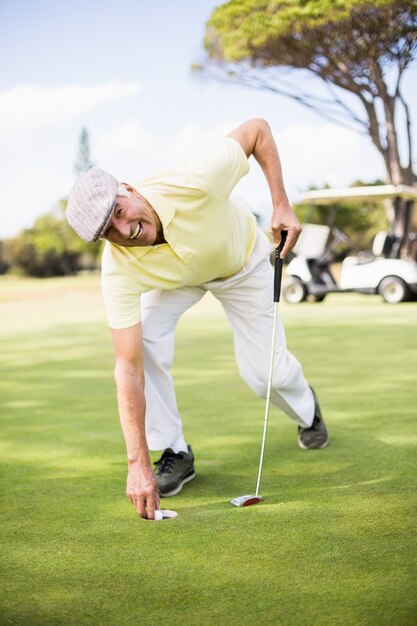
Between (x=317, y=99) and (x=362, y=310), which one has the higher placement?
(x=317, y=99)

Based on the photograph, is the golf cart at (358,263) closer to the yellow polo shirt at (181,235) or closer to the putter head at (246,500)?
the yellow polo shirt at (181,235)

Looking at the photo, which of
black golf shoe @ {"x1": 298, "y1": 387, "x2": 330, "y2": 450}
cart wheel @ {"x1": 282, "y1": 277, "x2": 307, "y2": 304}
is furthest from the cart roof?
black golf shoe @ {"x1": 298, "y1": 387, "x2": 330, "y2": 450}

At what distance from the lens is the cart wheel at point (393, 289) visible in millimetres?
13375

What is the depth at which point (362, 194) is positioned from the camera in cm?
1442

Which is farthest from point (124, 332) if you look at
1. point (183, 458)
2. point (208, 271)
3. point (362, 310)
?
point (362, 310)

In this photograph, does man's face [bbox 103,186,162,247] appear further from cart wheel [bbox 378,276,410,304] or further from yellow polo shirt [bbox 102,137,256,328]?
cart wheel [bbox 378,276,410,304]

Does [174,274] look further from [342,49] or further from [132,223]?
[342,49]

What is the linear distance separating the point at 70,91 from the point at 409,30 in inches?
2613

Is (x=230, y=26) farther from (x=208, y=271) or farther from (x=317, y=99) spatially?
(x=208, y=271)

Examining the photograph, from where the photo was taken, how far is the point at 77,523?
2865 mm

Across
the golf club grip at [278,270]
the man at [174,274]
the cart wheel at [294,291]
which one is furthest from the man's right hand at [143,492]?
the cart wheel at [294,291]

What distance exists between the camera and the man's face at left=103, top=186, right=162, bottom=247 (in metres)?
2.83

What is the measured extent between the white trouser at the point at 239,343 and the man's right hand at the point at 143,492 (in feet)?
1.86

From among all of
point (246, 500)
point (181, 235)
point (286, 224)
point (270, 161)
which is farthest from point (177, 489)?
point (270, 161)
